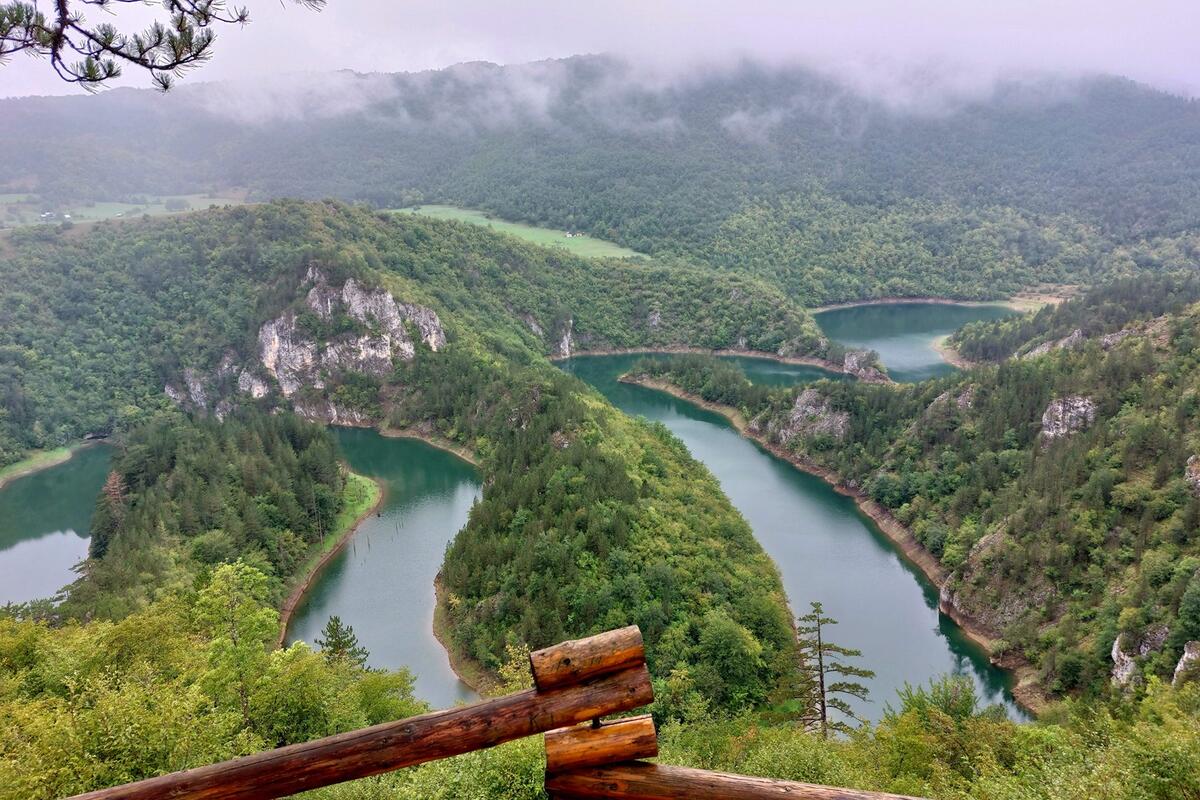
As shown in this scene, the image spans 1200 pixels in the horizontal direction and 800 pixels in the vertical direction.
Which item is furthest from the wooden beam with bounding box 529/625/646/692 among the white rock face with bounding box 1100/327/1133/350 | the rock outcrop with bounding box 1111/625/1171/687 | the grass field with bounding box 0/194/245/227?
the grass field with bounding box 0/194/245/227

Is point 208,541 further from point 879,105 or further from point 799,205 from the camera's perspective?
point 879,105

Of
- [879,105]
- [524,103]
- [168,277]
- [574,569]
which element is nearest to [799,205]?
[879,105]

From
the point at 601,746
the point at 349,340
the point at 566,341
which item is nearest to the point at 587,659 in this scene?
the point at 601,746

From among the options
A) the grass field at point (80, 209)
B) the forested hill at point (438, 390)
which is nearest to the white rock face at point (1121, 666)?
the forested hill at point (438, 390)

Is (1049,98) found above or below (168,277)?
above

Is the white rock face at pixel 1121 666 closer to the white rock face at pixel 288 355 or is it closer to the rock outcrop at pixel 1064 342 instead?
the rock outcrop at pixel 1064 342

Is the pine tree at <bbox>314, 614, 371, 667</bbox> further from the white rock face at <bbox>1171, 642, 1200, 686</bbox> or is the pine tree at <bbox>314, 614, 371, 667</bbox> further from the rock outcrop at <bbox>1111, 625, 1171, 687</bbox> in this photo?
the rock outcrop at <bbox>1111, 625, 1171, 687</bbox>
